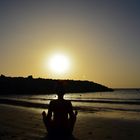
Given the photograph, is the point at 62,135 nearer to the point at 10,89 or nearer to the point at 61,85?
the point at 61,85

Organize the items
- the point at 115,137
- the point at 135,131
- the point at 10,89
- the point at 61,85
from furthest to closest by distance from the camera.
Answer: the point at 10,89, the point at 135,131, the point at 115,137, the point at 61,85

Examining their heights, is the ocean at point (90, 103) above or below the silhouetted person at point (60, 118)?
above

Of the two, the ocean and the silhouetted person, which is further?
the ocean

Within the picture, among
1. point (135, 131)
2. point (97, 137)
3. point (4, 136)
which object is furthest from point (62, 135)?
point (135, 131)

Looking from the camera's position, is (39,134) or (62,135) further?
(39,134)

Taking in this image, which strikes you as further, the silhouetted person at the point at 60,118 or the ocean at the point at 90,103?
the ocean at the point at 90,103

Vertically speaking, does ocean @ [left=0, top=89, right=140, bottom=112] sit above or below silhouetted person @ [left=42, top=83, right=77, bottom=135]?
above

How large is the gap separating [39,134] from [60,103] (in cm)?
189

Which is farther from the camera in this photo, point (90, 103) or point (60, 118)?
point (90, 103)

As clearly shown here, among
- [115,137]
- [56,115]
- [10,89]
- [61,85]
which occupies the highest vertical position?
[10,89]

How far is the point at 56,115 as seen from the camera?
1259 centimetres

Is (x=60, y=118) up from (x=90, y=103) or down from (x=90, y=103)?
down

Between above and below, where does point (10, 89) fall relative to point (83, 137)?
above

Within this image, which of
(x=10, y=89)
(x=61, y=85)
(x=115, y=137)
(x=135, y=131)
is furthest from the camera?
(x=10, y=89)
